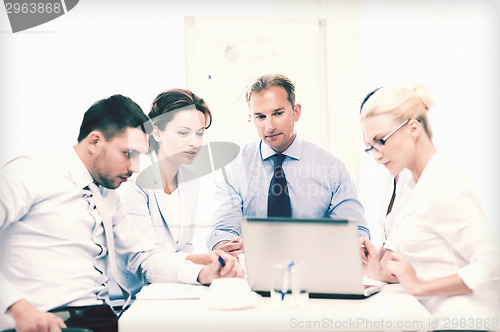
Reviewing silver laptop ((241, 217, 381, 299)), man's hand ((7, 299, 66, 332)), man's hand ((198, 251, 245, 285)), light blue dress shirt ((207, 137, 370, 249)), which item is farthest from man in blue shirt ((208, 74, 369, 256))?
man's hand ((7, 299, 66, 332))

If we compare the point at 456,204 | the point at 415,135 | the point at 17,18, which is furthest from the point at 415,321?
the point at 17,18

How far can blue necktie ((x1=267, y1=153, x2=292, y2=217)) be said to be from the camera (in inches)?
107

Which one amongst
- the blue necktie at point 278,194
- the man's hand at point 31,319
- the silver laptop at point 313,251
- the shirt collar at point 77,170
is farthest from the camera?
the blue necktie at point 278,194

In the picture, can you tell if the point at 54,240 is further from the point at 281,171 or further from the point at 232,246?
the point at 281,171

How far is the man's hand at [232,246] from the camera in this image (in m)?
2.59

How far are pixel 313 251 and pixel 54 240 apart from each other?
3.77ft

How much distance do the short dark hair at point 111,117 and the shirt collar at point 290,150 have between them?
67cm

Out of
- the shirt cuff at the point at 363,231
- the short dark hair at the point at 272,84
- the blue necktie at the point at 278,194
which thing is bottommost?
the shirt cuff at the point at 363,231

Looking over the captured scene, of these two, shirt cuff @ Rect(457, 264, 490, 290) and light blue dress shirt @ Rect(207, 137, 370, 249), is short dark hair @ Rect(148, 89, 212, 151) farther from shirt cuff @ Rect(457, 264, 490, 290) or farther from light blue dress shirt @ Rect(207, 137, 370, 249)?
shirt cuff @ Rect(457, 264, 490, 290)

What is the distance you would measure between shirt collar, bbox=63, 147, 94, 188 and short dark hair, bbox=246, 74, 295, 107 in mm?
984

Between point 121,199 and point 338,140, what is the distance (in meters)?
1.21

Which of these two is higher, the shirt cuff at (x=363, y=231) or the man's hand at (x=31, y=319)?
the shirt cuff at (x=363, y=231)

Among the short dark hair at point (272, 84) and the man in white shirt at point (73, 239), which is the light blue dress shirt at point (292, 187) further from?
the man in white shirt at point (73, 239)

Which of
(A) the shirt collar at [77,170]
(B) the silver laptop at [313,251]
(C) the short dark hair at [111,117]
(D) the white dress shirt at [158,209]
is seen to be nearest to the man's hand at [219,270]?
(B) the silver laptop at [313,251]
